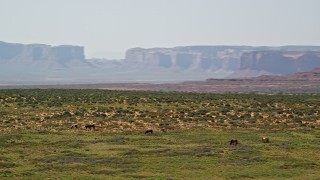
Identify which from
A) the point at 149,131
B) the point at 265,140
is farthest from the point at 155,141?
the point at 265,140

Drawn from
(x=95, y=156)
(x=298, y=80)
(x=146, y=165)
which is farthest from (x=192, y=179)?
(x=298, y=80)

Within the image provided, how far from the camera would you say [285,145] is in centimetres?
3297

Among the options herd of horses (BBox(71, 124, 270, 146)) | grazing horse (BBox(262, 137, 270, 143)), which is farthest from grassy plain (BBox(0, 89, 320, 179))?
grazing horse (BBox(262, 137, 270, 143))

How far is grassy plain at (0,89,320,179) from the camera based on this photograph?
82.8ft

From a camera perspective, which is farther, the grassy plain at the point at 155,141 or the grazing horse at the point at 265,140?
the grazing horse at the point at 265,140

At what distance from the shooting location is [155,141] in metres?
34.2

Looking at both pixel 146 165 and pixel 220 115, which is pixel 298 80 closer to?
pixel 220 115

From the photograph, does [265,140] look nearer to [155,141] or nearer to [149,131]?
[155,141]

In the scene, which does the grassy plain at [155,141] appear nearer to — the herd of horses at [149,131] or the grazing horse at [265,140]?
the herd of horses at [149,131]

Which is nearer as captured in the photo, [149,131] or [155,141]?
[155,141]

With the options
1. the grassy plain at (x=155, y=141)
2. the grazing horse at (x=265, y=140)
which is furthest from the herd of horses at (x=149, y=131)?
the grassy plain at (x=155, y=141)

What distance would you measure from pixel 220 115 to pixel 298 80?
13488 centimetres

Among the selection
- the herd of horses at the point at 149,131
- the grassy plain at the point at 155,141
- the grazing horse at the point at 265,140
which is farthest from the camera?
the grazing horse at the point at 265,140

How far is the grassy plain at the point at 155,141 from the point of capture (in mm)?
25250
